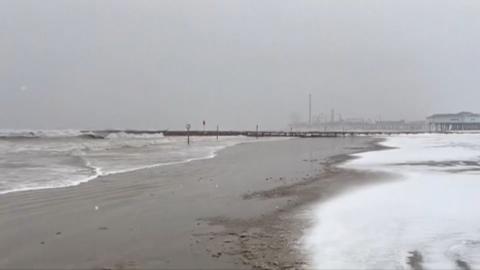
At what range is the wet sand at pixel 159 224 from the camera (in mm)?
7508

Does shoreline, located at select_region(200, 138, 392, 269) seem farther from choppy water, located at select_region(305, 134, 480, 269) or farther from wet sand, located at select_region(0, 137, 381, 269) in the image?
choppy water, located at select_region(305, 134, 480, 269)

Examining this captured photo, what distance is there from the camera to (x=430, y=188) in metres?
15.4

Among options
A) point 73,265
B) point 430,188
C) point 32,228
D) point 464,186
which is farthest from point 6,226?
point 464,186

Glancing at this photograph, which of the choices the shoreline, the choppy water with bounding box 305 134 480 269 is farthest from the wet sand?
the choppy water with bounding box 305 134 480 269

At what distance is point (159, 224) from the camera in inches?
407

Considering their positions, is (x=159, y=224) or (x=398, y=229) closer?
(x=398, y=229)

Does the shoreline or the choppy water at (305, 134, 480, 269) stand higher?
the choppy water at (305, 134, 480, 269)

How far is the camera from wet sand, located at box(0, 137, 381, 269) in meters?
7.51

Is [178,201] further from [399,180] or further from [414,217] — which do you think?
[399,180]

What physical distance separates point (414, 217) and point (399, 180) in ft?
24.3

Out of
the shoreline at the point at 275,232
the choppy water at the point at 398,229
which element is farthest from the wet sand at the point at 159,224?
the choppy water at the point at 398,229

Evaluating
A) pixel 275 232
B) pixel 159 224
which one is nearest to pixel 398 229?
pixel 275 232

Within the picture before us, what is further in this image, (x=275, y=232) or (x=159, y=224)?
(x=159, y=224)

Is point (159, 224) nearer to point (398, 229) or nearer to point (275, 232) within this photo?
point (275, 232)
